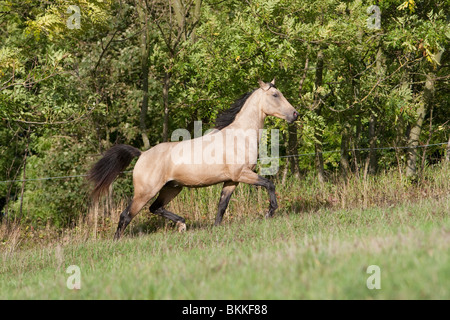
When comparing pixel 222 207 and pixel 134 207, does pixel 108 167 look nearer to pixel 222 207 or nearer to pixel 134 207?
pixel 134 207

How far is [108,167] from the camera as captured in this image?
963cm

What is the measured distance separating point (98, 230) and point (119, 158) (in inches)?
79.6

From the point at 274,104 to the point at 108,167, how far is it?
313cm

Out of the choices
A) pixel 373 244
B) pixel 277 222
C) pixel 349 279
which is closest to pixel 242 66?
pixel 277 222

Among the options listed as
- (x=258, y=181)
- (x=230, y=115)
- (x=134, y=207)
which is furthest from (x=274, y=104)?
(x=134, y=207)

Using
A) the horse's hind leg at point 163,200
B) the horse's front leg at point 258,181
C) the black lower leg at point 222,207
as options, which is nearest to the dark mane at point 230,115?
the horse's front leg at point 258,181

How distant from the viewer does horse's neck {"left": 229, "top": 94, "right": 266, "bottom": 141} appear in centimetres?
945

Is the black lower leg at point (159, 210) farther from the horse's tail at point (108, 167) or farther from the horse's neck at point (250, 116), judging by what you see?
the horse's neck at point (250, 116)

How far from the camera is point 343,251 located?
4512mm

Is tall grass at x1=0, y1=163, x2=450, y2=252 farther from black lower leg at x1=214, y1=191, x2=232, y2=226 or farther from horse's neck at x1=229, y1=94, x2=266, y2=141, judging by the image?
horse's neck at x1=229, y1=94, x2=266, y2=141

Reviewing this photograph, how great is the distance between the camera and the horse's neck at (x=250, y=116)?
9.45 m

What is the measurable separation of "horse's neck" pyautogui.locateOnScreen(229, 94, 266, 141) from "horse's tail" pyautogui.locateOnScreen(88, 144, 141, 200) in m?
1.90

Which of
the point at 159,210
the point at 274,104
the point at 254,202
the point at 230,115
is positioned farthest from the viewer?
the point at 254,202
